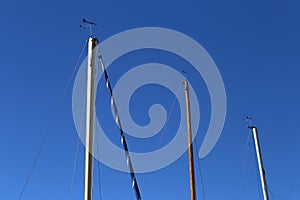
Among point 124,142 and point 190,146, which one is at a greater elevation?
point 190,146

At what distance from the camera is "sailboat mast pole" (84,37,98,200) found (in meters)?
13.6

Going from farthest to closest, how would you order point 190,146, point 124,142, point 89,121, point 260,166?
1. point 260,166
2. point 190,146
3. point 124,142
4. point 89,121

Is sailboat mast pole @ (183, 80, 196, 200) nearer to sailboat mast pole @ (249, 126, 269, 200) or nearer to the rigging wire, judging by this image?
sailboat mast pole @ (249, 126, 269, 200)

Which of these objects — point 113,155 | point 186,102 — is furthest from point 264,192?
point 113,155

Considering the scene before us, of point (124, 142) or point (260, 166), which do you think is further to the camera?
point (260, 166)

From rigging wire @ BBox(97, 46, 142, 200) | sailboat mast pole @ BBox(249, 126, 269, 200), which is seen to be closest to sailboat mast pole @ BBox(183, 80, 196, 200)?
sailboat mast pole @ BBox(249, 126, 269, 200)

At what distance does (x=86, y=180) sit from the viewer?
44.9 feet

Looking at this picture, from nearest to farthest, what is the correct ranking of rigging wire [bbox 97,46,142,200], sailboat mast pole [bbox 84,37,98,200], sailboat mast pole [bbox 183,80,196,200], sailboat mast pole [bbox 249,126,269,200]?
sailboat mast pole [bbox 84,37,98,200]
rigging wire [bbox 97,46,142,200]
sailboat mast pole [bbox 183,80,196,200]
sailboat mast pole [bbox 249,126,269,200]

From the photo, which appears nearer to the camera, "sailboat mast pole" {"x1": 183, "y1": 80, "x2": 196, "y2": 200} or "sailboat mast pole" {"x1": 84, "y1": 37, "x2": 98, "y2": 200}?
"sailboat mast pole" {"x1": 84, "y1": 37, "x2": 98, "y2": 200}

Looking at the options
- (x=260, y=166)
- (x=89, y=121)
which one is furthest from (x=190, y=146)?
(x=89, y=121)

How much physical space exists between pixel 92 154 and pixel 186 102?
41.3 ft

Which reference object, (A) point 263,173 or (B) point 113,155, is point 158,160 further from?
(A) point 263,173

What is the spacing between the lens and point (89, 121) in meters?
14.7

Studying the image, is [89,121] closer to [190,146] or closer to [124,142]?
[124,142]
